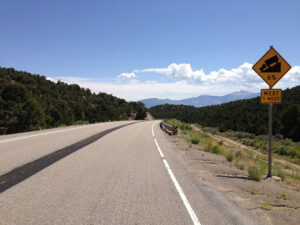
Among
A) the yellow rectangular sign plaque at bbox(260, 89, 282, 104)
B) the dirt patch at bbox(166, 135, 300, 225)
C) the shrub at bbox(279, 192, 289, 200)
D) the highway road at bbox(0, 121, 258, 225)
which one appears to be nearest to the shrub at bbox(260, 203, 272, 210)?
the dirt patch at bbox(166, 135, 300, 225)

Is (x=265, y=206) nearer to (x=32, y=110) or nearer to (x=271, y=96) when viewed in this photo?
(x=271, y=96)

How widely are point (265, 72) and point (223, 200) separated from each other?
4.68 m

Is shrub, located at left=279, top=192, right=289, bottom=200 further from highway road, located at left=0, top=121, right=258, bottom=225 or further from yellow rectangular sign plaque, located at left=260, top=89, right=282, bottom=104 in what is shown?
yellow rectangular sign plaque, located at left=260, top=89, right=282, bottom=104

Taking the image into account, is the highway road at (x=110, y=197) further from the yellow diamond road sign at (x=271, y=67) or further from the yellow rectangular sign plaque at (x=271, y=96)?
the yellow diamond road sign at (x=271, y=67)

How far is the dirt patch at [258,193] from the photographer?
4734mm

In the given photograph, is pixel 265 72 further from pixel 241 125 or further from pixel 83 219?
pixel 241 125

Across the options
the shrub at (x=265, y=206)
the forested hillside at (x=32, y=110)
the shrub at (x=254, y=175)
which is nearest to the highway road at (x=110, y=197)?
the shrub at (x=265, y=206)

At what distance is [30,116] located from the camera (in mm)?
36594

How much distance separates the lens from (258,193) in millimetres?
6129

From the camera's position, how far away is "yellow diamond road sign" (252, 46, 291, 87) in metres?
7.80

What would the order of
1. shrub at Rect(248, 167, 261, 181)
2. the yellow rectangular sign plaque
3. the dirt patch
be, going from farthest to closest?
A: the yellow rectangular sign plaque, shrub at Rect(248, 167, 261, 181), the dirt patch

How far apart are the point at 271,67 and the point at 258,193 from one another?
4118 millimetres

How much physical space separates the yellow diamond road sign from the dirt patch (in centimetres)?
318

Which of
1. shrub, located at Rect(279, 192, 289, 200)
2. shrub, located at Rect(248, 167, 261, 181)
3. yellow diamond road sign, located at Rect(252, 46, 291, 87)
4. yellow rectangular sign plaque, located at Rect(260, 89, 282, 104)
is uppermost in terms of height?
yellow diamond road sign, located at Rect(252, 46, 291, 87)
